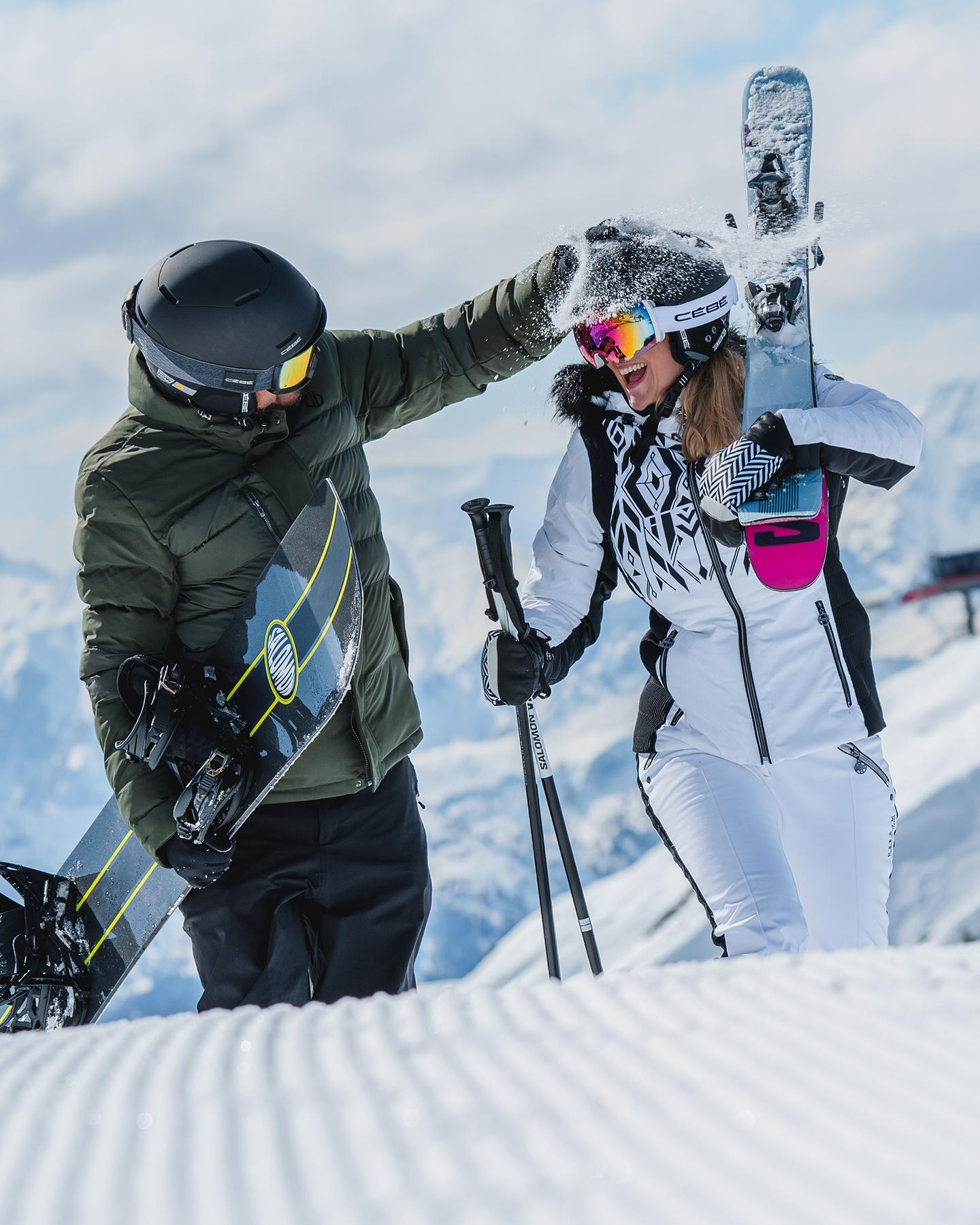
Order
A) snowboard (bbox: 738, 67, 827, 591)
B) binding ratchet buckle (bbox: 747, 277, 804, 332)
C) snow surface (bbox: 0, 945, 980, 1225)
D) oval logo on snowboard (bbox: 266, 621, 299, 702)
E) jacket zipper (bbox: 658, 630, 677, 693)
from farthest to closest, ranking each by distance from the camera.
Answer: oval logo on snowboard (bbox: 266, 621, 299, 702), jacket zipper (bbox: 658, 630, 677, 693), binding ratchet buckle (bbox: 747, 277, 804, 332), snowboard (bbox: 738, 67, 827, 591), snow surface (bbox: 0, 945, 980, 1225)

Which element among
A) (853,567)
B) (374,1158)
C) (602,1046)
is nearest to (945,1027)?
(602,1046)

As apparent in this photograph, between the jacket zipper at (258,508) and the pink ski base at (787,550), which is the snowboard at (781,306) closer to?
the pink ski base at (787,550)

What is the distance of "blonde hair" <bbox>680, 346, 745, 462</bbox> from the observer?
320 centimetres

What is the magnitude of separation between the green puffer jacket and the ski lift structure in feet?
120

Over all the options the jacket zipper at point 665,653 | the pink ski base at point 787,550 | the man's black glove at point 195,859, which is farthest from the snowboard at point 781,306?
the man's black glove at point 195,859

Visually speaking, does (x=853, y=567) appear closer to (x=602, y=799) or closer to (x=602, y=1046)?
(x=602, y=799)

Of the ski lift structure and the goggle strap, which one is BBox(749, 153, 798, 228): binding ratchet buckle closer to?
the goggle strap

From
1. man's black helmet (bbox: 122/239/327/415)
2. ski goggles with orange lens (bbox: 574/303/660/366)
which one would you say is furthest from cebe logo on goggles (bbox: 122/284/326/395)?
ski goggles with orange lens (bbox: 574/303/660/366)

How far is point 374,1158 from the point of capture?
50.1 inches

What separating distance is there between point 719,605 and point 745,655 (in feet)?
0.52

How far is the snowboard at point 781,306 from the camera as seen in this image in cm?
296

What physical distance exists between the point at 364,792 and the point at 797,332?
1.91m

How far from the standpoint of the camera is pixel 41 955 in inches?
153

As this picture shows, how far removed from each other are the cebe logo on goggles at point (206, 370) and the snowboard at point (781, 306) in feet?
4.21
